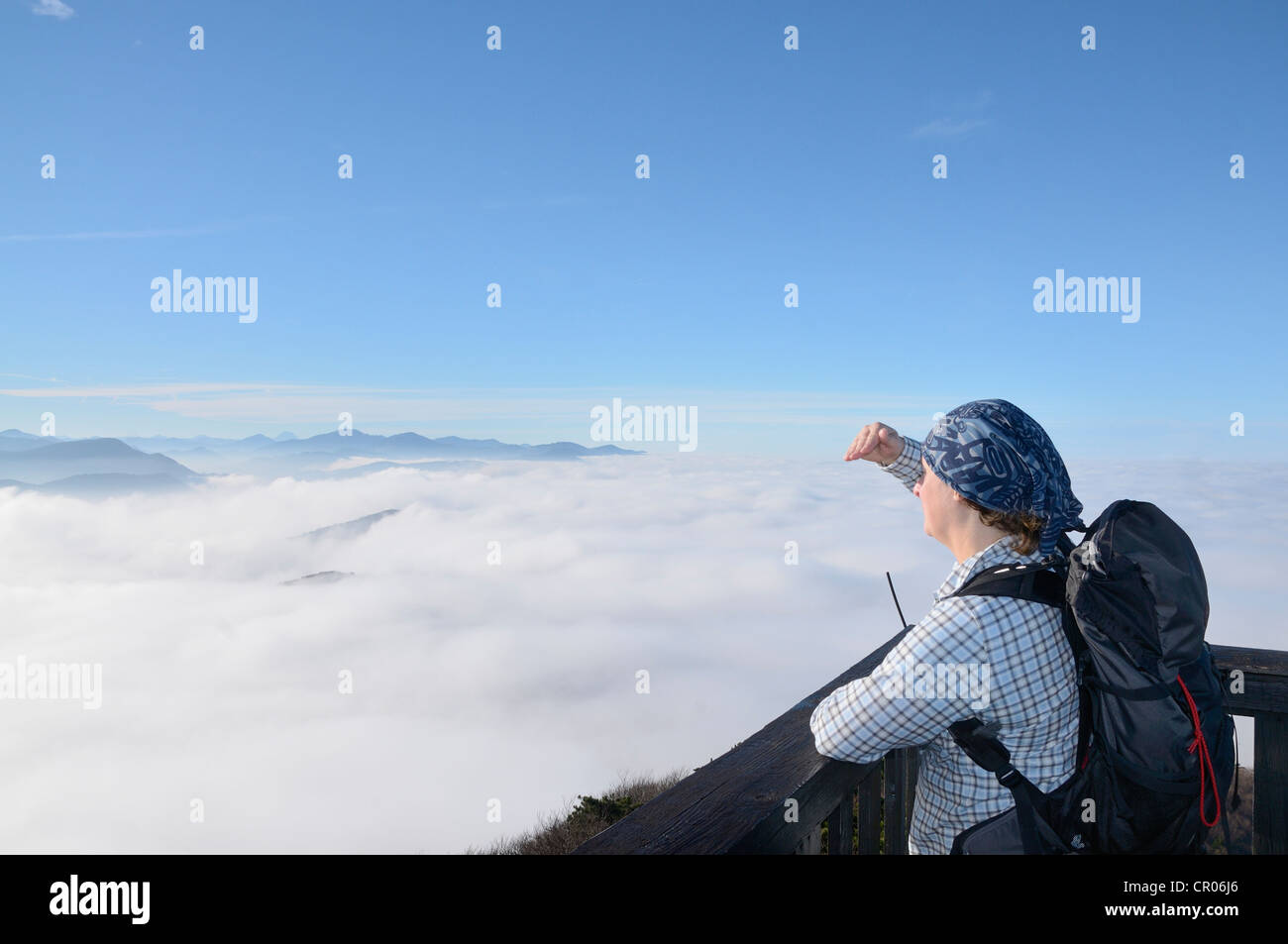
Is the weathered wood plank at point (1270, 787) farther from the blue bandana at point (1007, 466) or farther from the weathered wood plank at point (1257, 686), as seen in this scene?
the blue bandana at point (1007, 466)

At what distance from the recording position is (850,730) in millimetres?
1471

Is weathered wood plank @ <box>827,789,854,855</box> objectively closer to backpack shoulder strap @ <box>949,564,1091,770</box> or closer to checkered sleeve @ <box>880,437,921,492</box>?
backpack shoulder strap @ <box>949,564,1091,770</box>

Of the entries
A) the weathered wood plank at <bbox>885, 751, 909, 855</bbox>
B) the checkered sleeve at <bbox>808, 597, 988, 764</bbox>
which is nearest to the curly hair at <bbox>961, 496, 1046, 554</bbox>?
the checkered sleeve at <bbox>808, 597, 988, 764</bbox>

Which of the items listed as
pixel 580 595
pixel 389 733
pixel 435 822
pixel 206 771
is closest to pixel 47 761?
pixel 206 771

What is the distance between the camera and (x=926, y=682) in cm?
135

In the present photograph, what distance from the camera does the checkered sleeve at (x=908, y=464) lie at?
2.20 m

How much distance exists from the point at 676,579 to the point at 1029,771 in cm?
16755

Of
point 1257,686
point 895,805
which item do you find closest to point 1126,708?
point 895,805

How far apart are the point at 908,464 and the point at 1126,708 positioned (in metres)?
0.94

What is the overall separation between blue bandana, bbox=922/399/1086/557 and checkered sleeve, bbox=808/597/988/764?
0.27m

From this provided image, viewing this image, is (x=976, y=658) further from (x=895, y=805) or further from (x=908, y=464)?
(x=908, y=464)

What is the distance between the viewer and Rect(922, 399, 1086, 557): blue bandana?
1529 millimetres

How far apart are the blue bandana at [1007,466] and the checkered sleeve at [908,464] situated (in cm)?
60
